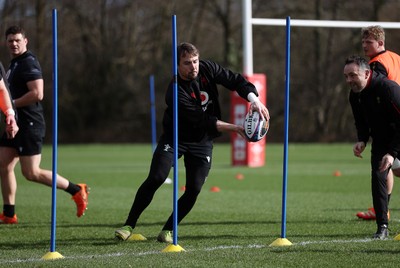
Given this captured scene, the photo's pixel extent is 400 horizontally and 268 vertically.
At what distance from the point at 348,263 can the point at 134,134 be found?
35.3 metres

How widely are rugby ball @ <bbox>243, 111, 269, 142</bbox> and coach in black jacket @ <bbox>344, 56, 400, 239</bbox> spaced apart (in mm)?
977

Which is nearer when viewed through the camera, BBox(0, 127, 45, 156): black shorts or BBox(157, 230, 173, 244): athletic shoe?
BBox(157, 230, 173, 244): athletic shoe

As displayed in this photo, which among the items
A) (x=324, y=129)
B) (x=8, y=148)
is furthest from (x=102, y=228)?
(x=324, y=129)

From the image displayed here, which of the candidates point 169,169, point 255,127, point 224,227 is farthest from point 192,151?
point 224,227

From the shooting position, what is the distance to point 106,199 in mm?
12055

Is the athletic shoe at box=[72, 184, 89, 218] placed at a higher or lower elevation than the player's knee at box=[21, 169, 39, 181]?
lower

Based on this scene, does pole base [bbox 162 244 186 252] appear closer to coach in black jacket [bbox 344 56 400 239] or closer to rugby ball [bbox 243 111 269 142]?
rugby ball [bbox 243 111 269 142]

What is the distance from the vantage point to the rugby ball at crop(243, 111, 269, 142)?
6637 mm

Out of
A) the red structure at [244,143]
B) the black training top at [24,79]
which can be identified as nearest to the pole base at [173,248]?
the black training top at [24,79]

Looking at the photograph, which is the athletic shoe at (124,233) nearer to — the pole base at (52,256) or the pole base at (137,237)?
the pole base at (137,237)

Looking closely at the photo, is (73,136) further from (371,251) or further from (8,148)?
(371,251)

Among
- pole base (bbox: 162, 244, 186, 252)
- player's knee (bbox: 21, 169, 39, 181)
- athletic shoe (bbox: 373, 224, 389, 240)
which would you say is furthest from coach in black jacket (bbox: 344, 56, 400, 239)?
player's knee (bbox: 21, 169, 39, 181)

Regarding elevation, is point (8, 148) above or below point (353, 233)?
above

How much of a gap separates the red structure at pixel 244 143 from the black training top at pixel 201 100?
1081 cm
